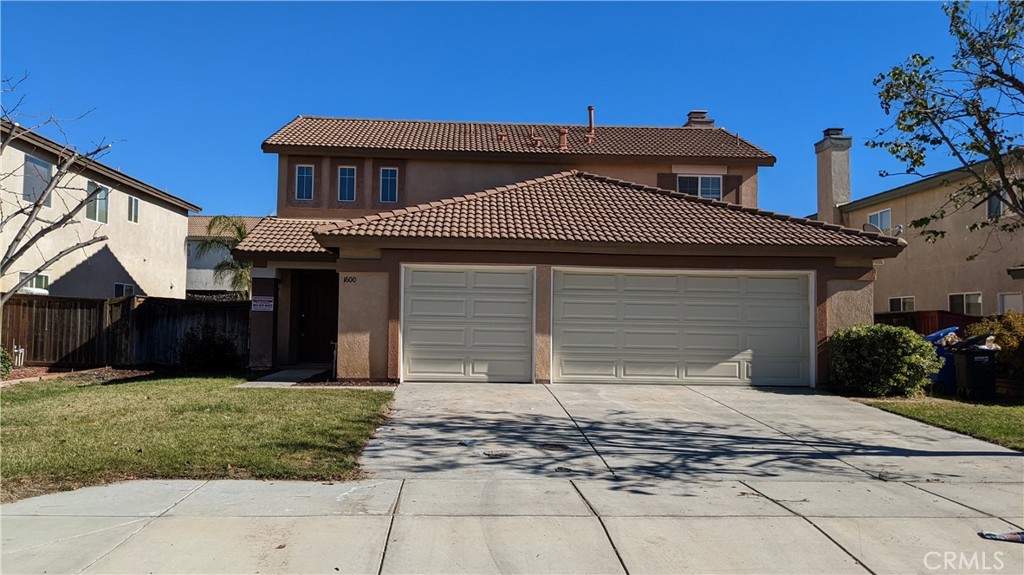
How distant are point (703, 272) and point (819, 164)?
1480cm

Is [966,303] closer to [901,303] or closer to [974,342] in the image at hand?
[901,303]

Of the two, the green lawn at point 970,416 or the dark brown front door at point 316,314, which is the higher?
the dark brown front door at point 316,314

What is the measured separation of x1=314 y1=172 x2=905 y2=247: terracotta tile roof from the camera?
535 inches

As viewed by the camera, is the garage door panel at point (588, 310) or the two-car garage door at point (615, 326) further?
the garage door panel at point (588, 310)

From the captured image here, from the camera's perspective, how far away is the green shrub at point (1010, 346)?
12.9m

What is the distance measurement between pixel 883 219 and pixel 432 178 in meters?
15.8

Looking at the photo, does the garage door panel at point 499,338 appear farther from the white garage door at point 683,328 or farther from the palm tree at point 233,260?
the palm tree at point 233,260

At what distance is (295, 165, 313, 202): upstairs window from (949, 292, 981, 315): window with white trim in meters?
19.2

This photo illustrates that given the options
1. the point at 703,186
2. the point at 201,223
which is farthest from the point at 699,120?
the point at 201,223

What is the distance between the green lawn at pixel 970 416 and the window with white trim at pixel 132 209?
2356 centimetres

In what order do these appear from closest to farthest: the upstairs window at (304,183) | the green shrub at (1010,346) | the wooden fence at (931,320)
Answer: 1. the green shrub at (1010,346)
2. the wooden fence at (931,320)
3. the upstairs window at (304,183)

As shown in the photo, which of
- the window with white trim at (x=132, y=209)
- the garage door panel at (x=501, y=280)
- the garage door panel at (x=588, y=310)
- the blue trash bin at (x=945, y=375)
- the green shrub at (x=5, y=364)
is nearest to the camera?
the blue trash bin at (x=945, y=375)

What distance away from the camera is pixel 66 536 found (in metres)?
5.13

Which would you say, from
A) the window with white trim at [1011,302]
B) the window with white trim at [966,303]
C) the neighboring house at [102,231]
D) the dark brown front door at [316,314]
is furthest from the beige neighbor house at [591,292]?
the window with white trim at [966,303]
